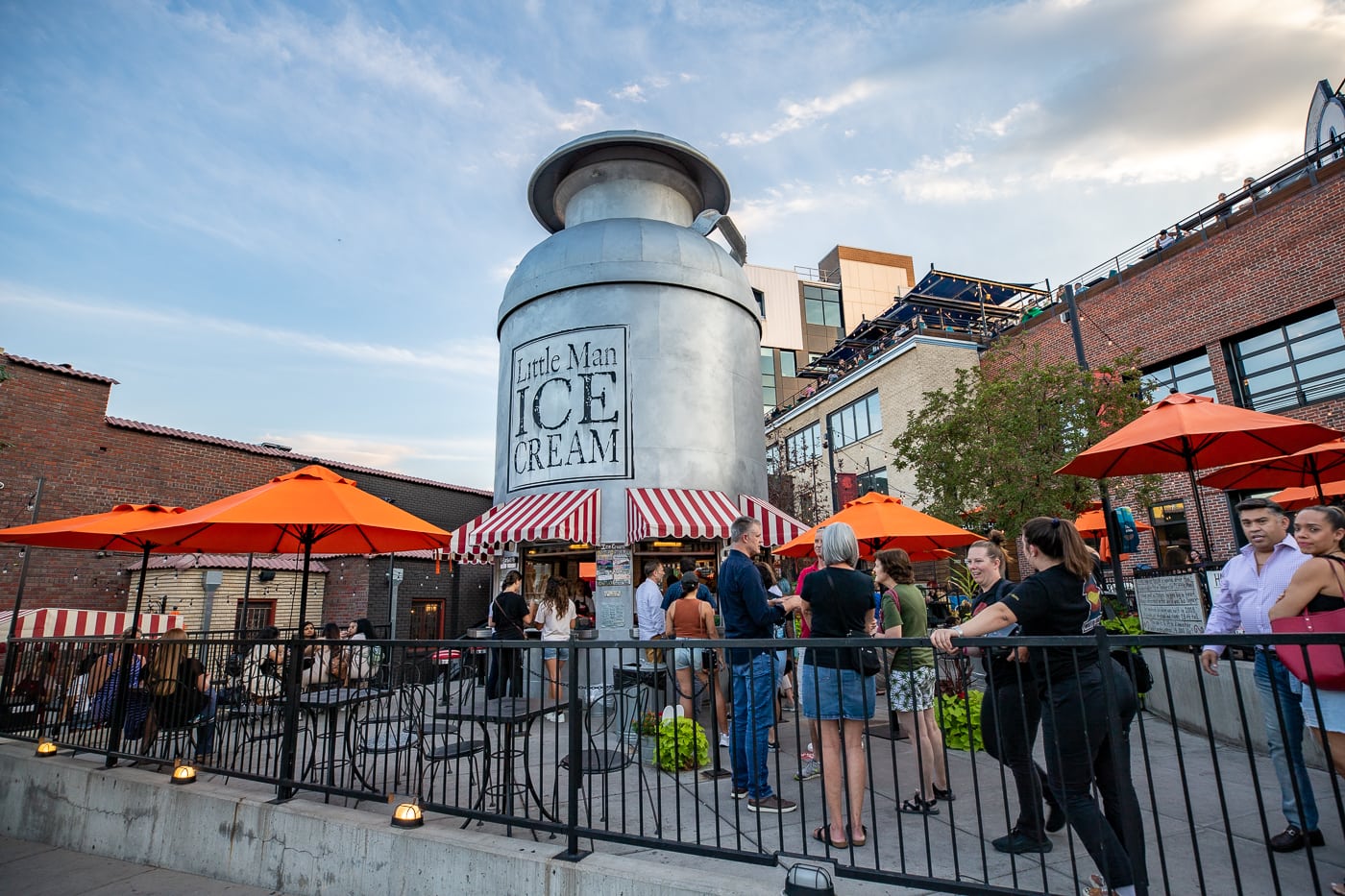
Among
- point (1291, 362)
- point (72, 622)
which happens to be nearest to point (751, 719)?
point (72, 622)

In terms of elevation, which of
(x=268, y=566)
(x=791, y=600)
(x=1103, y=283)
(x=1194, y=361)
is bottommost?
(x=791, y=600)

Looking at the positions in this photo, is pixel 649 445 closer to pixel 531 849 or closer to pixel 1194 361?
pixel 531 849

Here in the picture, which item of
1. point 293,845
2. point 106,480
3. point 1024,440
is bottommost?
point 293,845

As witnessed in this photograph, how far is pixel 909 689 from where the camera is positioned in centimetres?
495

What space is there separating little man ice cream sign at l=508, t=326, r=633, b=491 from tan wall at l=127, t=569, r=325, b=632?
29.1 ft

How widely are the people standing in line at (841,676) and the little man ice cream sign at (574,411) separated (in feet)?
23.5

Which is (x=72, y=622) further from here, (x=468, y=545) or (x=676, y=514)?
(x=676, y=514)

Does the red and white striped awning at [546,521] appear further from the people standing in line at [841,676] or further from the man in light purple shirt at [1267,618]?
the man in light purple shirt at [1267,618]

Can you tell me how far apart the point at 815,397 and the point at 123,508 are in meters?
27.7

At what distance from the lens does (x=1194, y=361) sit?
722 inches

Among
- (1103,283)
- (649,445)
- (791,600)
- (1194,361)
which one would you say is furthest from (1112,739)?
(1103,283)

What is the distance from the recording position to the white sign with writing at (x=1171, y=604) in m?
6.70

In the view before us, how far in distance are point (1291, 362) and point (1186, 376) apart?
8.23ft

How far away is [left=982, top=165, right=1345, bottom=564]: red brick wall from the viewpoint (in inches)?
602
